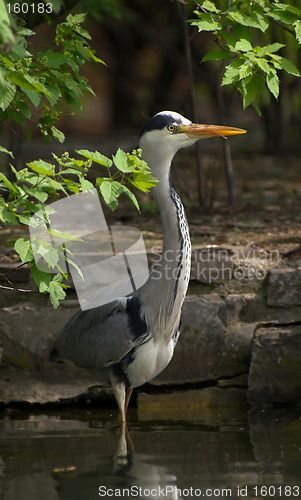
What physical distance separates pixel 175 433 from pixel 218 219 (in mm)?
2739

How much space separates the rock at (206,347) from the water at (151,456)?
314mm

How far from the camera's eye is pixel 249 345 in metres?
5.26

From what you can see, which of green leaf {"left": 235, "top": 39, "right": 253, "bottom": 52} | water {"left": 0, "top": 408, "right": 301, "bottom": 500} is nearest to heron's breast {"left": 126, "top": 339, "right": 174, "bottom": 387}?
water {"left": 0, "top": 408, "right": 301, "bottom": 500}

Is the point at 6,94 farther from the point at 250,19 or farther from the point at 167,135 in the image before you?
the point at 167,135

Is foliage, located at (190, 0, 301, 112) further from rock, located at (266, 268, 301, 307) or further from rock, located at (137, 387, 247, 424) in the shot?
rock, located at (137, 387, 247, 424)

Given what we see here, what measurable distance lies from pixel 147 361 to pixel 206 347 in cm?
85

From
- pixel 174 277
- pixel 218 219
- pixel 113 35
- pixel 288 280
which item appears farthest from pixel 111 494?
pixel 113 35

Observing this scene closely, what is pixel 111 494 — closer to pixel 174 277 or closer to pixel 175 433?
pixel 175 433

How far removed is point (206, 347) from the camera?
5312 mm

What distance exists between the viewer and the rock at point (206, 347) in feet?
17.3

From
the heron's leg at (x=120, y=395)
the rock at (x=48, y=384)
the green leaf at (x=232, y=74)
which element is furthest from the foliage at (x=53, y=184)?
the rock at (x=48, y=384)

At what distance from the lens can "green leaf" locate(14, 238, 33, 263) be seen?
3.30 m

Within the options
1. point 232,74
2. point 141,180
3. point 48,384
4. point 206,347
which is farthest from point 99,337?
point 232,74

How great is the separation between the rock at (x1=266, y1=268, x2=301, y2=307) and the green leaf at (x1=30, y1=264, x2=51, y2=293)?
7.41ft
